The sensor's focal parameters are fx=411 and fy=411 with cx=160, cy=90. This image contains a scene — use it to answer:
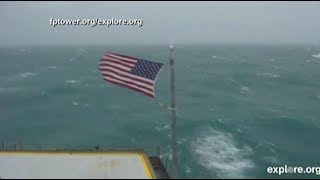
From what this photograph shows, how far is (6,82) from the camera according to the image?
13150 cm

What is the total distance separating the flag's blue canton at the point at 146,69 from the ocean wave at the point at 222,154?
87.8 ft

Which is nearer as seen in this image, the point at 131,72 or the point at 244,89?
the point at 131,72

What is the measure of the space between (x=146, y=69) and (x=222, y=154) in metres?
34.2

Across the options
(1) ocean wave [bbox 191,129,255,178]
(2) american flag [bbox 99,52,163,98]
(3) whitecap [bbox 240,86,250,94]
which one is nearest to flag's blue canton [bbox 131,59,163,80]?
(2) american flag [bbox 99,52,163,98]

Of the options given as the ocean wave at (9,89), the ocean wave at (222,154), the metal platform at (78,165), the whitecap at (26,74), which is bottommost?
the ocean wave at (222,154)

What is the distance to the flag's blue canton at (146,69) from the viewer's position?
85.0 ft

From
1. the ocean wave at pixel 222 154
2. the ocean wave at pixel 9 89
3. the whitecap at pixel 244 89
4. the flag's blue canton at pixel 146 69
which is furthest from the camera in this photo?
the ocean wave at pixel 9 89

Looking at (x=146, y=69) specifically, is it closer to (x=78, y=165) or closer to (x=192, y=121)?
(x=78, y=165)

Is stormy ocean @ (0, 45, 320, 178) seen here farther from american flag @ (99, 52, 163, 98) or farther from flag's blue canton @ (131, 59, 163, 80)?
flag's blue canton @ (131, 59, 163, 80)

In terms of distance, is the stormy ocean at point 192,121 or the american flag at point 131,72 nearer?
the american flag at point 131,72

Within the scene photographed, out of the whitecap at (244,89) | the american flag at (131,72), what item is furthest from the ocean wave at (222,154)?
the whitecap at (244,89)

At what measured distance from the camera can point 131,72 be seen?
26.4 metres

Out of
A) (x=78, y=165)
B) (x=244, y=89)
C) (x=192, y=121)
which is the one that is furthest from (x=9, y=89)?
(x=78, y=165)

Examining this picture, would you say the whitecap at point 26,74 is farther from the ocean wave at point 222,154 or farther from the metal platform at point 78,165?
the metal platform at point 78,165
